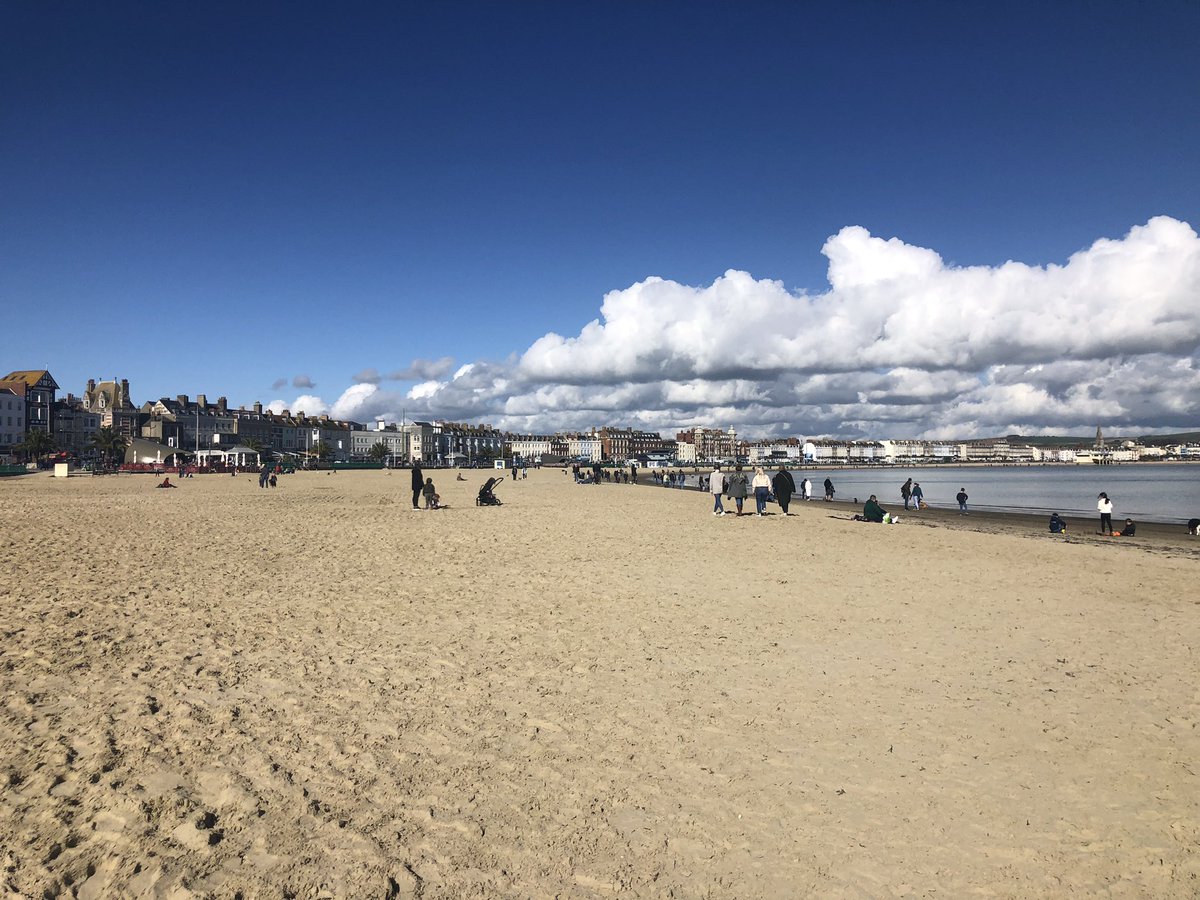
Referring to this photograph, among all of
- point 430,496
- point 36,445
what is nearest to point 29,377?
point 36,445

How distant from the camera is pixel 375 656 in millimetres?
7227

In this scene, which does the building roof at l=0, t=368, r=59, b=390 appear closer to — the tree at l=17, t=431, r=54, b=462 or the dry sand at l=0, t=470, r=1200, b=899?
the tree at l=17, t=431, r=54, b=462

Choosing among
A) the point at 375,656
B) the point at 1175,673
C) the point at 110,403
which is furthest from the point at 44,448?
the point at 1175,673

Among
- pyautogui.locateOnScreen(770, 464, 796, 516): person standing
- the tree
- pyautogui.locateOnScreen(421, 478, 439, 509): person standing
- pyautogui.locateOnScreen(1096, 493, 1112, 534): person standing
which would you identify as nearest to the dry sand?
pyautogui.locateOnScreen(770, 464, 796, 516): person standing

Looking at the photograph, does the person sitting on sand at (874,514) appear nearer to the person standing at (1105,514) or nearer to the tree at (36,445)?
the person standing at (1105,514)

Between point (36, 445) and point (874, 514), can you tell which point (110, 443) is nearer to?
point (36, 445)

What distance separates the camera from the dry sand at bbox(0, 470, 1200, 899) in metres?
3.73

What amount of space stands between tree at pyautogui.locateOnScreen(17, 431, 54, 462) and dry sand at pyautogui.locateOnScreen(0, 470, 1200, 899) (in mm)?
98243

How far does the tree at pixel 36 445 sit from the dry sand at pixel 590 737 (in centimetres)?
Answer: 9824

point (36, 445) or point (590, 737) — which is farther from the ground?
point (36, 445)

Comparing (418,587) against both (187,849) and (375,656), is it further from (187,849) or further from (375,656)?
(187,849)

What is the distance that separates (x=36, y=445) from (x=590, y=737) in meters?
108

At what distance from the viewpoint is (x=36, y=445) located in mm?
86688

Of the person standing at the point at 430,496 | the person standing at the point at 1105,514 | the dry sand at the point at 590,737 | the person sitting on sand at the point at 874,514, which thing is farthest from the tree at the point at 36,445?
the person standing at the point at 1105,514
